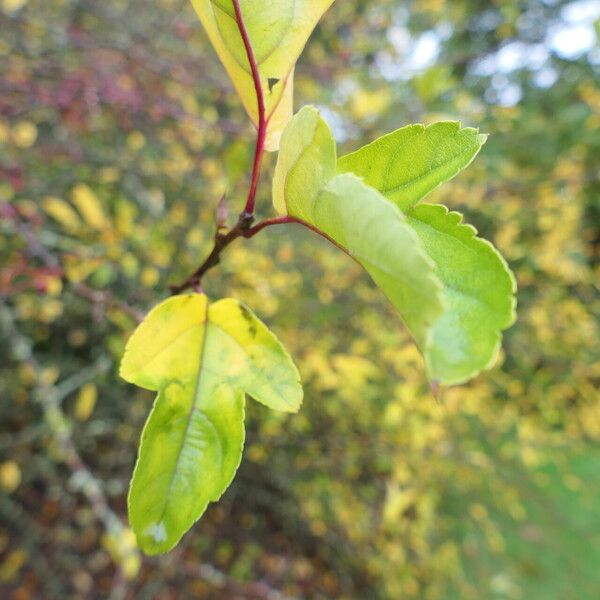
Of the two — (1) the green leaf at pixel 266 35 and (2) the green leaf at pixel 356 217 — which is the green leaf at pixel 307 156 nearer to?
(2) the green leaf at pixel 356 217

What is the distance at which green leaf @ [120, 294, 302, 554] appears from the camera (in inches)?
20.4

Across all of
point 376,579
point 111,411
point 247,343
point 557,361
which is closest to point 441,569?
point 376,579

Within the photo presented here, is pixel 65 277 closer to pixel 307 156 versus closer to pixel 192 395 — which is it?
pixel 192 395

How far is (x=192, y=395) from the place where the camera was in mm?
565

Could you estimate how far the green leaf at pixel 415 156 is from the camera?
17.7 inches

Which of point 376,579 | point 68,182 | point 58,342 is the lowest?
point 376,579

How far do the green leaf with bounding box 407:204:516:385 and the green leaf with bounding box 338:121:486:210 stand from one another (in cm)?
2

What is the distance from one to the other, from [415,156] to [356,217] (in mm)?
104

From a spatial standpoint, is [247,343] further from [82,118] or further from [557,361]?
[557,361]

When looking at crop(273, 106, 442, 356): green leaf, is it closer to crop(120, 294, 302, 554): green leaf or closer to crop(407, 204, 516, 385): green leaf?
crop(407, 204, 516, 385): green leaf

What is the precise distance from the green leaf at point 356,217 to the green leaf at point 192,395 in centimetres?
17

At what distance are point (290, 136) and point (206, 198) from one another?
7.27ft

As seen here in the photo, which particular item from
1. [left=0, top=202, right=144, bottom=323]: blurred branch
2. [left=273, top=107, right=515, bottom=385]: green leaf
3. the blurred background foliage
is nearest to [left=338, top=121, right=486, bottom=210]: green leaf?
[left=273, top=107, right=515, bottom=385]: green leaf

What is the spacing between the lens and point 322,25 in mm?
3672
